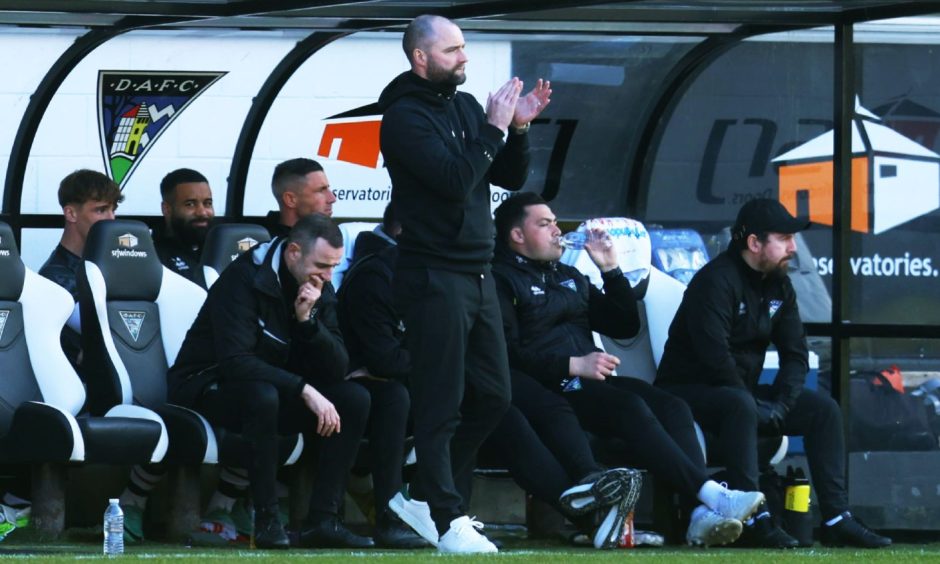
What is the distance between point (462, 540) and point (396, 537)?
2.91 feet

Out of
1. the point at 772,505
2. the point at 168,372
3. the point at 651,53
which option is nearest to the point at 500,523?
the point at 772,505

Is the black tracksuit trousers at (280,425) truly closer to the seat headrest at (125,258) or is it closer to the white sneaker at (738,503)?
the seat headrest at (125,258)

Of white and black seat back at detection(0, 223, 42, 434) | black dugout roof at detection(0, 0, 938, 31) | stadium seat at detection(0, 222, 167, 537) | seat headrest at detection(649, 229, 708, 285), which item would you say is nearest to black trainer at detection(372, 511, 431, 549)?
stadium seat at detection(0, 222, 167, 537)

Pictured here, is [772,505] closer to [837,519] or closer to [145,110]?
[837,519]

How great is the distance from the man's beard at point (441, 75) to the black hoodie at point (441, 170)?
0.02 meters

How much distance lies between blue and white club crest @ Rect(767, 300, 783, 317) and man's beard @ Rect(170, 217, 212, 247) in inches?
106

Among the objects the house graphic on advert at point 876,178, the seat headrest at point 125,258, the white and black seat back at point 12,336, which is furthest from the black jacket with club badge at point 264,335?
the house graphic on advert at point 876,178

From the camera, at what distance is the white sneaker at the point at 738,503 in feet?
26.7

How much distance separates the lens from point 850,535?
28.4 feet

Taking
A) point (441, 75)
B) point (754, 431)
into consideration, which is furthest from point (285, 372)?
point (754, 431)

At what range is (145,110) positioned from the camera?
1062 centimetres

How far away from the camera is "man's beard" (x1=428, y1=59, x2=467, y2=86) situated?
721 centimetres

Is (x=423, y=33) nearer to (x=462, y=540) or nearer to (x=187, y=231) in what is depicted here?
(x=462, y=540)

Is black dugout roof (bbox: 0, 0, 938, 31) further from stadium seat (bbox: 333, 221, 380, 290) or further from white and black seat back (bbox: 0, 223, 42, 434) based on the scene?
white and black seat back (bbox: 0, 223, 42, 434)
